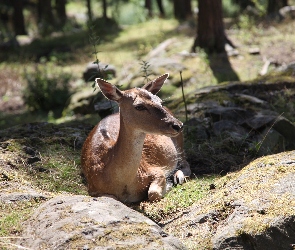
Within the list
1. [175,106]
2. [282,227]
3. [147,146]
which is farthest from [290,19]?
[282,227]

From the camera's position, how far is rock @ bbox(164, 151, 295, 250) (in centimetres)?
412

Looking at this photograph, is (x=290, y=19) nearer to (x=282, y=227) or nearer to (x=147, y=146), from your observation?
(x=147, y=146)

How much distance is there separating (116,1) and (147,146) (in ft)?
64.0

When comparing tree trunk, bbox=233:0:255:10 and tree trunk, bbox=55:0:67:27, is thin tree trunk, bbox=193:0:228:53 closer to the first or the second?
tree trunk, bbox=233:0:255:10

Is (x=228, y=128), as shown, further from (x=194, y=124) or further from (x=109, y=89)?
(x=109, y=89)

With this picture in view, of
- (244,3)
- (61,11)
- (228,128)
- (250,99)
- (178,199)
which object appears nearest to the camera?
(178,199)

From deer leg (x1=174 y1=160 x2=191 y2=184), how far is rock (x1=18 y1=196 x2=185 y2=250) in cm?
234

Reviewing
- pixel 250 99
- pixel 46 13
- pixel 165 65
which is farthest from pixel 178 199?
pixel 46 13

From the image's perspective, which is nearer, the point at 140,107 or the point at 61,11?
the point at 140,107

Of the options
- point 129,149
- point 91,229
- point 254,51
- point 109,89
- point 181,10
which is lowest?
point 181,10

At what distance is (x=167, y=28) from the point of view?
2041 centimetres

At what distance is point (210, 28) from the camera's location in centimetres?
1369

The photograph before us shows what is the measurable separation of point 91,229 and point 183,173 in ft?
9.85

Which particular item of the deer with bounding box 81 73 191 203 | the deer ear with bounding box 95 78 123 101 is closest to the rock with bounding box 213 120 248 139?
the deer with bounding box 81 73 191 203
